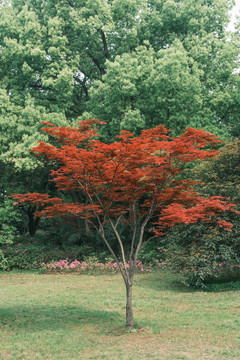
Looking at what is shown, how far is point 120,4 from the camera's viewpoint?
53.7 feet

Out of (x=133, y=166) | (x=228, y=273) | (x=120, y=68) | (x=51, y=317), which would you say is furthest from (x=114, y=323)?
(x=120, y=68)

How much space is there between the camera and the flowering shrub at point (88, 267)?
14.2 m

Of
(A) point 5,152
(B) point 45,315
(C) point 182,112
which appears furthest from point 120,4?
(B) point 45,315

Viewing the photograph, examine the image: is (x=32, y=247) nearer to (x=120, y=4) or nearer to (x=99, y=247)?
(x=99, y=247)

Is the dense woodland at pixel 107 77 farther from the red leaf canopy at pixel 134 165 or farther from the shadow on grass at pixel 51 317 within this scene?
the red leaf canopy at pixel 134 165

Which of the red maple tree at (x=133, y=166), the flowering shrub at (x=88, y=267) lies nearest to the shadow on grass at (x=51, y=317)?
the red maple tree at (x=133, y=166)

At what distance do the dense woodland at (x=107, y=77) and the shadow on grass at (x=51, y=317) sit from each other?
20.1 feet

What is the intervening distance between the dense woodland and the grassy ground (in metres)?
4.54

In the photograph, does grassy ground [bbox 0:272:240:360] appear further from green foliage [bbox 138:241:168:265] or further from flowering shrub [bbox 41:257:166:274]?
green foliage [bbox 138:241:168:265]

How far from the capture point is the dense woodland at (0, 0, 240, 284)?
14.5m

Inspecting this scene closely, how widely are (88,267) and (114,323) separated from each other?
24.4 ft

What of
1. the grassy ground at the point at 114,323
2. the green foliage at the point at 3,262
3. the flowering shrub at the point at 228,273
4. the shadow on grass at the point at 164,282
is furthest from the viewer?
the green foliage at the point at 3,262

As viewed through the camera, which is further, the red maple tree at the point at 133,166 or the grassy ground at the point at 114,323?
the red maple tree at the point at 133,166

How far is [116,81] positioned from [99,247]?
24.4 feet
